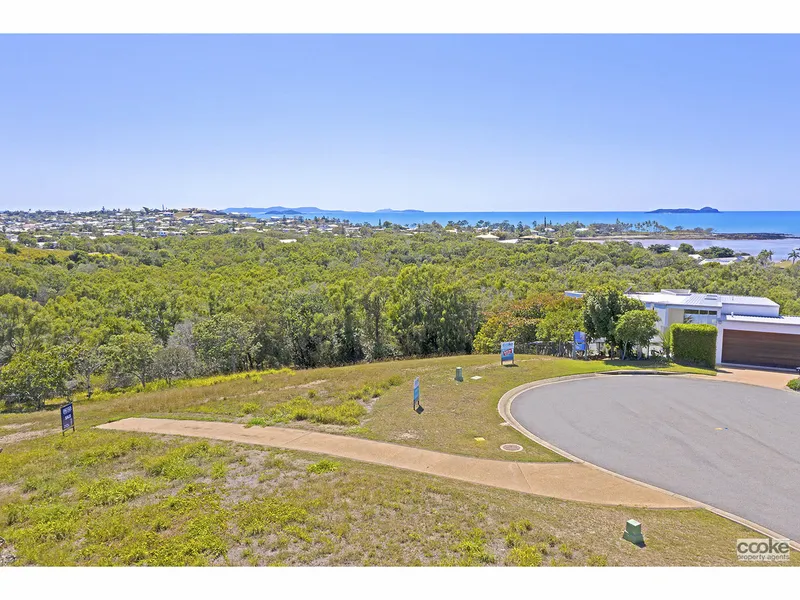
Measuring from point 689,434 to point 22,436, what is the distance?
23292 mm

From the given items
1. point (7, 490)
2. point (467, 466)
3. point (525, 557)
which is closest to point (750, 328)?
point (467, 466)

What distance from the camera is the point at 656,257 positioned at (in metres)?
84.2

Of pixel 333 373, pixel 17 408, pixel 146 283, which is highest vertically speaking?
pixel 146 283

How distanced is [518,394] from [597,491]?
9.02 meters

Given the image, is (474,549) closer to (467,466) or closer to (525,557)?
(525,557)

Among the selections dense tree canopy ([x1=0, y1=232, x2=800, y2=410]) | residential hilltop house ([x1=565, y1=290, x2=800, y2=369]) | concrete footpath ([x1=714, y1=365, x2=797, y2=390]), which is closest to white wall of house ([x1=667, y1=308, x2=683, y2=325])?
residential hilltop house ([x1=565, y1=290, x2=800, y2=369])

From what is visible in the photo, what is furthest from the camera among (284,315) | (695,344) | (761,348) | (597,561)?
(284,315)

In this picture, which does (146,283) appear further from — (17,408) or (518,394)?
(518,394)

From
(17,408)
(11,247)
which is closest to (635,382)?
(17,408)

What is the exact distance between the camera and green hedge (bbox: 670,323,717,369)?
2639 centimetres

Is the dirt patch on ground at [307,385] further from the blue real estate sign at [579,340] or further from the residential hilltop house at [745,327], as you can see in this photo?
the residential hilltop house at [745,327]

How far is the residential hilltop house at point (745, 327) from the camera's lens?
26.4m
